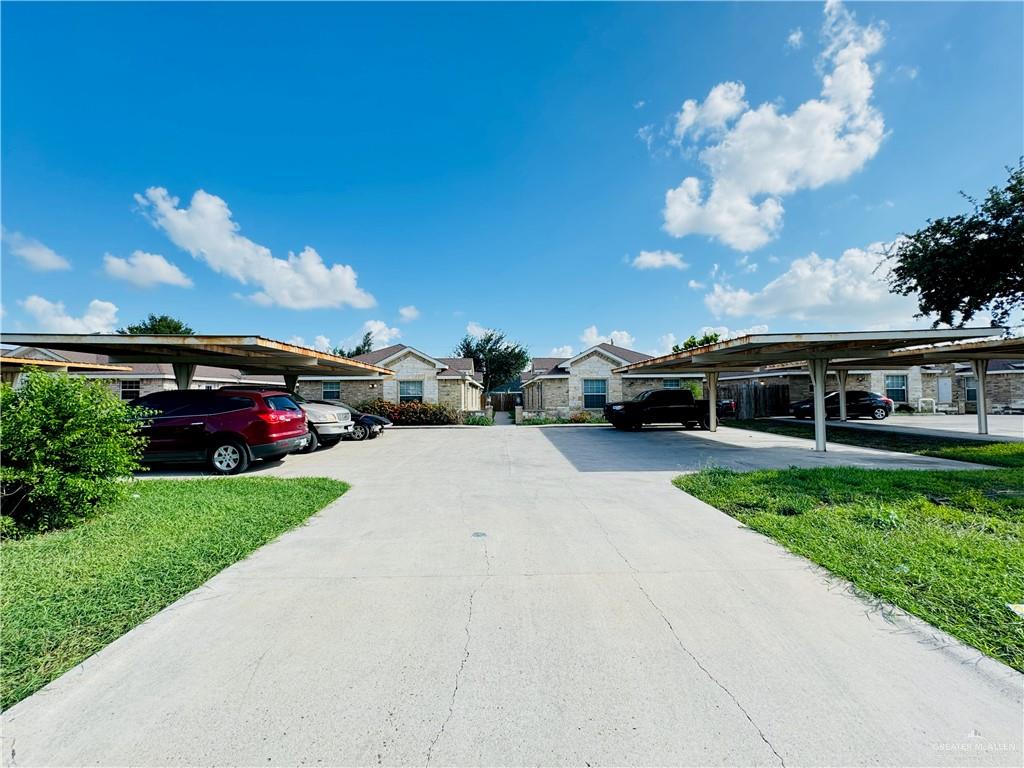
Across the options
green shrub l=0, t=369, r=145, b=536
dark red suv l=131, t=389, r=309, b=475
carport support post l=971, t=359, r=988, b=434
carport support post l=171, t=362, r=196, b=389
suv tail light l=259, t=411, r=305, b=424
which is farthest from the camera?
carport support post l=971, t=359, r=988, b=434

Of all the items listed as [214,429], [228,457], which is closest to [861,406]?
[228,457]

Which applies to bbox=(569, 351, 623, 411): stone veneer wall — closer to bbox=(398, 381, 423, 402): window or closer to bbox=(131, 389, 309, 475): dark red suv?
bbox=(398, 381, 423, 402): window

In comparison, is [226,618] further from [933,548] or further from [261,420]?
[261,420]

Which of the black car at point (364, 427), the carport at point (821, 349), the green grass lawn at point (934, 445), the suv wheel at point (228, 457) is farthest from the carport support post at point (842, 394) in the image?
the suv wheel at point (228, 457)

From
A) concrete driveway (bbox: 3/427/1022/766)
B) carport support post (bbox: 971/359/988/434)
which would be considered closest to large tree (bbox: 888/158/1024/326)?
carport support post (bbox: 971/359/988/434)

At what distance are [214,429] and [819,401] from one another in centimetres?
1400

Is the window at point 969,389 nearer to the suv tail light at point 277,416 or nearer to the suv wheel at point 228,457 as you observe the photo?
the suv tail light at point 277,416

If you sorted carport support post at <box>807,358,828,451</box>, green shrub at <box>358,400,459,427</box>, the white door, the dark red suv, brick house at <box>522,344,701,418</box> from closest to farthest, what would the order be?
the dark red suv
carport support post at <box>807,358,828,451</box>
green shrub at <box>358,400,459,427</box>
brick house at <box>522,344,701,418</box>
the white door

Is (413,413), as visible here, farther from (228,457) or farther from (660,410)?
(228,457)

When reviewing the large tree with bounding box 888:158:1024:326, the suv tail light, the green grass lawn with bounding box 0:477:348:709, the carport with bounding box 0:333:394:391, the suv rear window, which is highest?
the large tree with bounding box 888:158:1024:326

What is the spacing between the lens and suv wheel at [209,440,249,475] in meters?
8.85

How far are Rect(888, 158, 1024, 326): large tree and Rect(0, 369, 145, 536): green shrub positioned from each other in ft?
74.2

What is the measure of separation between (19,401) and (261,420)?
4.22 metres

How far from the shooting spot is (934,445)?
39.4ft
